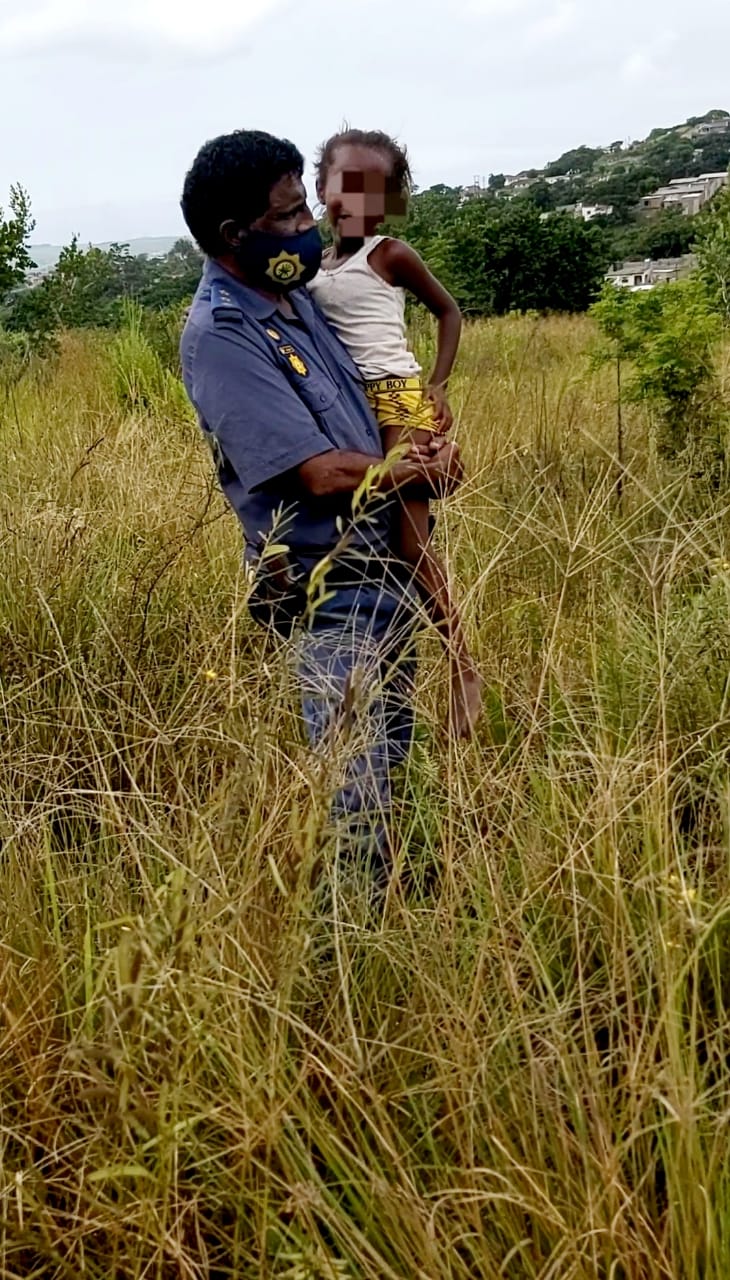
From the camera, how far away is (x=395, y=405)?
230 centimetres

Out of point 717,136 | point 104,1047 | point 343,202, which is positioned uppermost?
point 717,136

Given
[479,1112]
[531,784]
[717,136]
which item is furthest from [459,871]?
[717,136]

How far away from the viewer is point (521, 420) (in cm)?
469

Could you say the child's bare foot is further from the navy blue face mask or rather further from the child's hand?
the navy blue face mask

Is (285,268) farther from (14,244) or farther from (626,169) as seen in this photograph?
(626,169)

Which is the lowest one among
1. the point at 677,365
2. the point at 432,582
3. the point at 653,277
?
the point at 432,582

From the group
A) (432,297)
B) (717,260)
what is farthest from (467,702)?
(717,260)

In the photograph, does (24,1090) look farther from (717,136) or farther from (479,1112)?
(717,136)

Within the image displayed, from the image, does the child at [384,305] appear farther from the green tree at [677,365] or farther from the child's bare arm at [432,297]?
the green tree at [677,365]

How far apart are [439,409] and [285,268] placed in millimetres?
518

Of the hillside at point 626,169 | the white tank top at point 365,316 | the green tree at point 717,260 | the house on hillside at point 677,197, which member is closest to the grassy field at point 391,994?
the white tank top at point 365,316

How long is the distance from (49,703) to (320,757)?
1.15m

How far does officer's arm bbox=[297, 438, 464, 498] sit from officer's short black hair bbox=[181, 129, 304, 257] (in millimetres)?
443

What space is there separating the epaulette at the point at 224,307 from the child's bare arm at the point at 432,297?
0.50 meters
